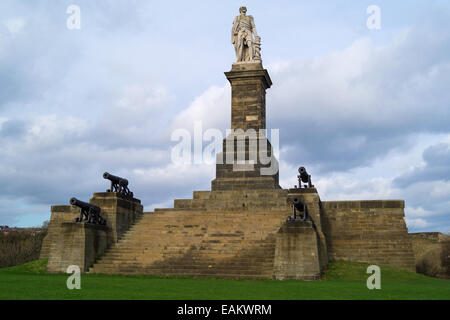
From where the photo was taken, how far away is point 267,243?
19531 mm

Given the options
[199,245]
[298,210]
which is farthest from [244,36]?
[199,245]

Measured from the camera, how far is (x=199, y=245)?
19.9 m

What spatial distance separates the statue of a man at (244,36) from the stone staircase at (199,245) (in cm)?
1145

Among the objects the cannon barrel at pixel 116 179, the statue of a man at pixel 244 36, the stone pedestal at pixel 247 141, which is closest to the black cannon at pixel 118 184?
the cannon barrel at pixel 116 179

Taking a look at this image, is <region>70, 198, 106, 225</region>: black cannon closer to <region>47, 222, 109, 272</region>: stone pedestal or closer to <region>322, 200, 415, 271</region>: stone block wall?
<region>47, 222, 109, 272</region>: stone pedestal

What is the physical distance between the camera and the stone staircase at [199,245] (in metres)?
18.2

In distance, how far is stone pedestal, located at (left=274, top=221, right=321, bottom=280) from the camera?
17219 millimetres

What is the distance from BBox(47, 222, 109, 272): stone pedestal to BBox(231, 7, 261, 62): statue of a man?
50.6ft

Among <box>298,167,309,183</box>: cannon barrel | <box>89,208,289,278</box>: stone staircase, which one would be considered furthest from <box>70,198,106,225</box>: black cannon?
<box>298,167,309,183</box>: cannon barrel

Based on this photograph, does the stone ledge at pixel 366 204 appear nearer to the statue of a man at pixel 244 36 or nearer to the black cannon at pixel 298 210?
the black cannon at pixel 298 210

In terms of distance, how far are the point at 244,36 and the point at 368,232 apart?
1475cm

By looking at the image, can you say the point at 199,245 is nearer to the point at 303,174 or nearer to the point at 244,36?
the point at 303,174
